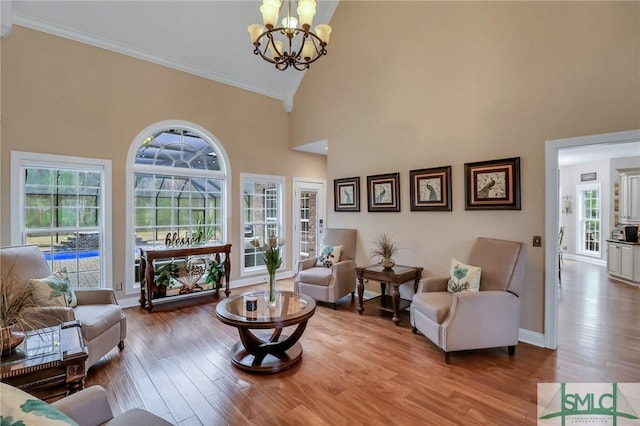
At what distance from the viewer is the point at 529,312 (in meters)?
3.23

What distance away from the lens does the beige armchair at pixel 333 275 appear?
4.27 meters

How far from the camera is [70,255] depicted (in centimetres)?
399

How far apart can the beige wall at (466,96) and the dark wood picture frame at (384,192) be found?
0.10 meters

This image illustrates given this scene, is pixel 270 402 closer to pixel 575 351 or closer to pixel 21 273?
pixel 21 273

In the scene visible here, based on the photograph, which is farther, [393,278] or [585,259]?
[585,259]

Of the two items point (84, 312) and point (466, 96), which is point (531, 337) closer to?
point (466, 96)

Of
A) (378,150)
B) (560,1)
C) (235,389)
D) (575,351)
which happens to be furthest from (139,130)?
(575,351)

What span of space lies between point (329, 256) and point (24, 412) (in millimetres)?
3999

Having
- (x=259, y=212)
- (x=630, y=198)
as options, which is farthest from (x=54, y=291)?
(x=630, y=198)

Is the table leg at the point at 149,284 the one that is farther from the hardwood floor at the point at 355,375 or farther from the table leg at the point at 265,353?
the table leg at the point at 265,353

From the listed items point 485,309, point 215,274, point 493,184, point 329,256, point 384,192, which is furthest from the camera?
point 215,274

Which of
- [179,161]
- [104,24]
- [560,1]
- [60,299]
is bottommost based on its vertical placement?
[60,299]

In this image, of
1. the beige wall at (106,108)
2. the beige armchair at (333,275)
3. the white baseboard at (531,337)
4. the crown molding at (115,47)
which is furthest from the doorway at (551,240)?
the crown molding at (115,47)

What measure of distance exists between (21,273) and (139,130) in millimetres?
2444
